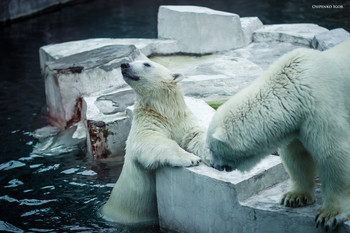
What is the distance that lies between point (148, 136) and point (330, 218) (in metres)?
1.65

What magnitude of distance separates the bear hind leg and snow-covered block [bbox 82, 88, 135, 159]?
278cm

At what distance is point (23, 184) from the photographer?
565 centimetres

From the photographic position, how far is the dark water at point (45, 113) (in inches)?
195

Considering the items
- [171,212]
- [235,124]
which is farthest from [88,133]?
[235,124]

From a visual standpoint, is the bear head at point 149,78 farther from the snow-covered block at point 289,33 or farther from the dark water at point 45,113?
the snow-covered block at point 289,33

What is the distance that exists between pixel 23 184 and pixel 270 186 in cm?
296

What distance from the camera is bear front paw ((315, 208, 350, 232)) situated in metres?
2.96

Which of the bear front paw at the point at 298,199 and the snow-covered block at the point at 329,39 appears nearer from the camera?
the bear front paw at the point at 298,199

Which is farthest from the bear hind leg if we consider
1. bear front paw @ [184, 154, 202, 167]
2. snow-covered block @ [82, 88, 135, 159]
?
snow-covered block @ [82, 88, 135, 159]

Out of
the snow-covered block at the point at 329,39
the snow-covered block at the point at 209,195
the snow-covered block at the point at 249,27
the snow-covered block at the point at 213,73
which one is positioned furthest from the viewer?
the snow-covered block at the point at 249,27

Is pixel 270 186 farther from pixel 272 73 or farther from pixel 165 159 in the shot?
pixel 272 73

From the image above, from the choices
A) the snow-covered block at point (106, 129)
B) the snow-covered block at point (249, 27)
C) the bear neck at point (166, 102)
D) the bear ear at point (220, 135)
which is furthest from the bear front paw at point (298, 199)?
the snow-covered block at point (249, 27)

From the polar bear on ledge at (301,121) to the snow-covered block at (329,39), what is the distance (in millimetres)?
4059

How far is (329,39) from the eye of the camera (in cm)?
731
